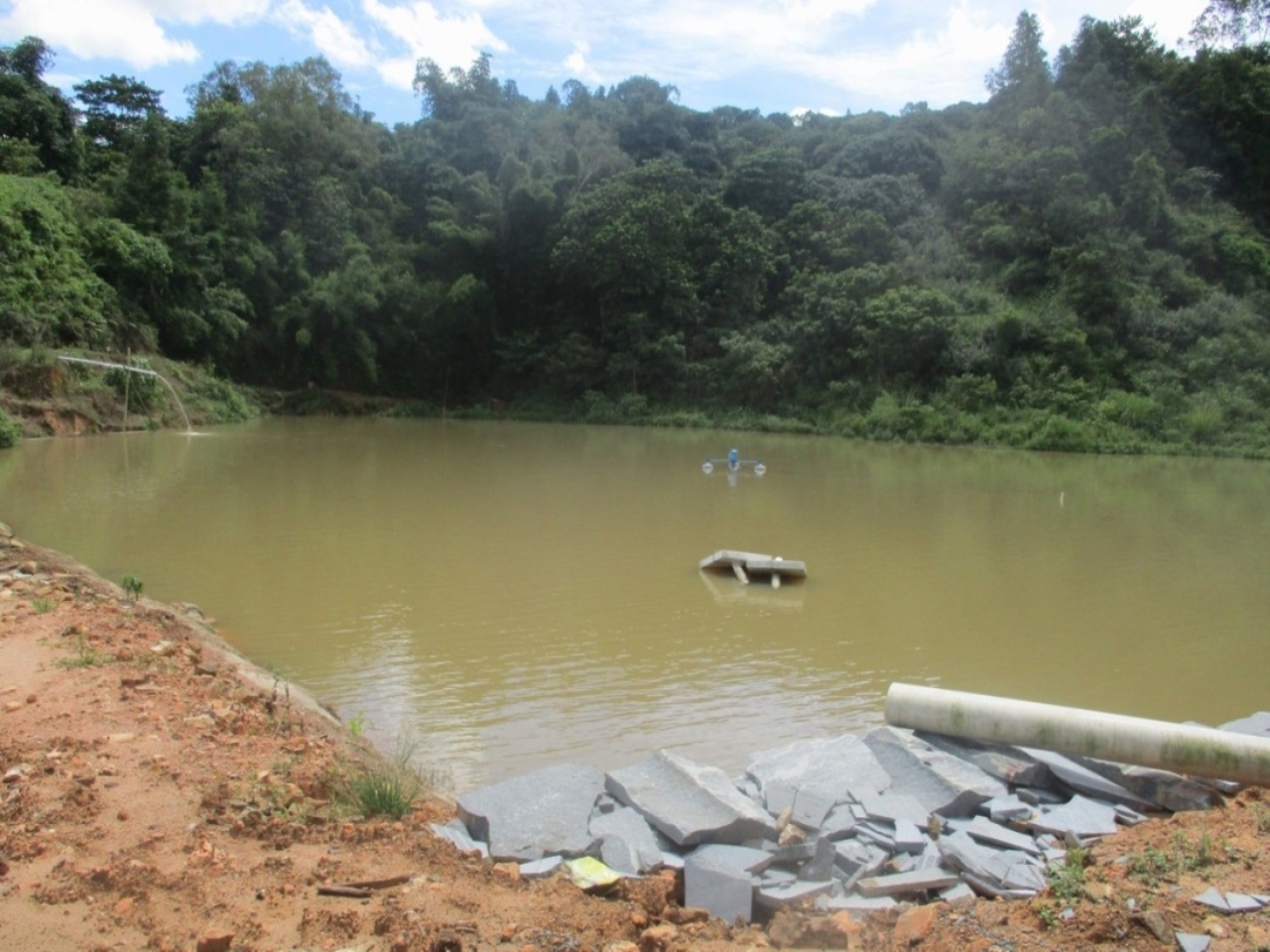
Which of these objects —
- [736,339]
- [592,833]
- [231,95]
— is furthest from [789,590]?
[231,95]

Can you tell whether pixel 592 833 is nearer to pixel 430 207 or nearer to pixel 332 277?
pixel 332 277

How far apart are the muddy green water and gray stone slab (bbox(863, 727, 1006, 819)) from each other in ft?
3.70

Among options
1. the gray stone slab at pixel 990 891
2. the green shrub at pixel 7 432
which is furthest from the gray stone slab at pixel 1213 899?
the green shrub at pixel 7 432

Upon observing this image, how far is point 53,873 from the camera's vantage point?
304 centimetres

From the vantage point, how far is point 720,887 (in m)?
3.32

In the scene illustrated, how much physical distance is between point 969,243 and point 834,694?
28.9 m

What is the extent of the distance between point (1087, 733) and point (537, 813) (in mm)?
2372

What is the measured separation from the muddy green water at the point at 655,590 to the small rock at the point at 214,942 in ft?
7.56

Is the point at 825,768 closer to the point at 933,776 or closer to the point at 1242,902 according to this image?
the point at 933,776

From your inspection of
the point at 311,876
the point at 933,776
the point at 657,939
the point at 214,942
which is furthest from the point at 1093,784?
the point at 214,942

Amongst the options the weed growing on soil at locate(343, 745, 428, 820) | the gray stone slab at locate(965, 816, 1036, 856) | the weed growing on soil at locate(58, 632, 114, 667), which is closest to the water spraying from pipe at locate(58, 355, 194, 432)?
the weed growing on soil at locate(58, 632, 114, 667)

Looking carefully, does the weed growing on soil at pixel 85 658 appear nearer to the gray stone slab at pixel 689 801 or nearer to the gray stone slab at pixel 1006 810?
the gray stone slab at pixel 689 801

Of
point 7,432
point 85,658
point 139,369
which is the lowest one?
point 85,658

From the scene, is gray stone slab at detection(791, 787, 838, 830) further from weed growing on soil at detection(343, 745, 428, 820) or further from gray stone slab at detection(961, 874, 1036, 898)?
weed growing on soil at detection(343, 745, 428, 820)
